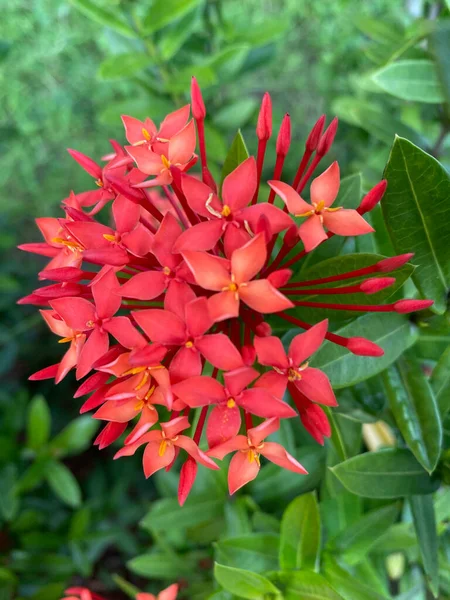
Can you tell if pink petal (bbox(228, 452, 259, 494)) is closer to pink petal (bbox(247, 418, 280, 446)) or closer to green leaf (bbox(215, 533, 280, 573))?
pink petal (bbox(247, 418, 280, 446))

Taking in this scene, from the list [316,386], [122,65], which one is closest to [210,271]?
[316,386]

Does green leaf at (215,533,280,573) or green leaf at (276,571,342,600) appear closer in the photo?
green leaf at (276,571,342,600)

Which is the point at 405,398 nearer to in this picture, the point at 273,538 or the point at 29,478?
the point at 273,538

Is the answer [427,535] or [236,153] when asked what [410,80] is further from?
[427,535]

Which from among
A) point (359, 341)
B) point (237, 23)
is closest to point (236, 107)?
point (237, 23)

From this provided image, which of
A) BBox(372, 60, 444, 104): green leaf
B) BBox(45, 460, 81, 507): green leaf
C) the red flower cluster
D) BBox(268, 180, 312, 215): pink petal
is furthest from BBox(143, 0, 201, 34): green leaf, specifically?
BBox(45, 460, 81, 507): green leaf

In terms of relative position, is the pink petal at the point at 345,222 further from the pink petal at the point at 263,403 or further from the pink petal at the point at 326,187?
the pink petal at the point at 263,403
